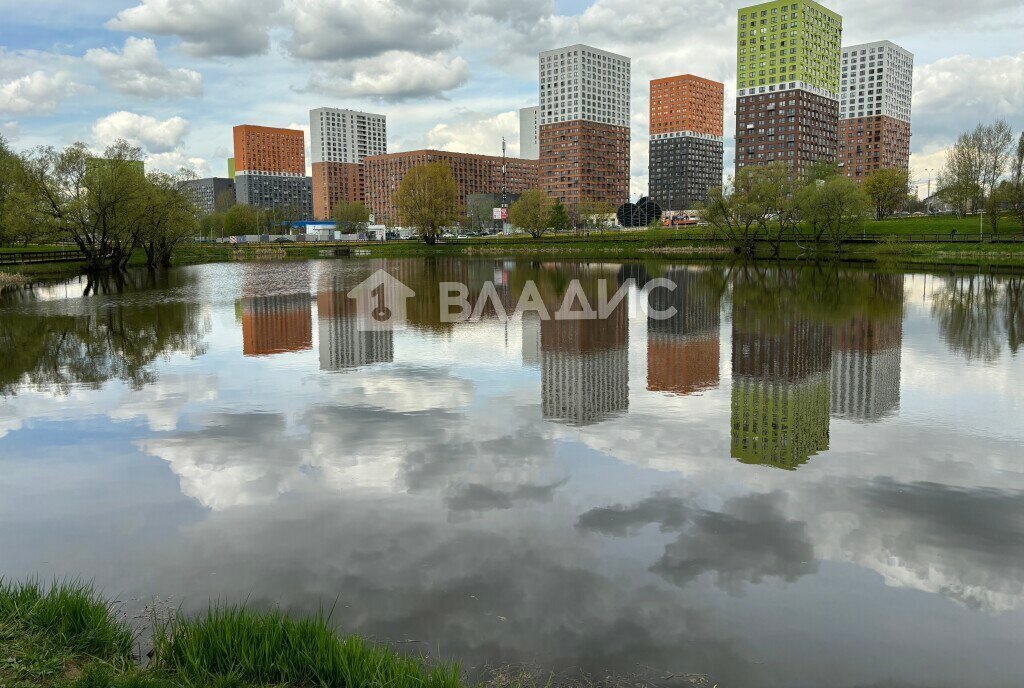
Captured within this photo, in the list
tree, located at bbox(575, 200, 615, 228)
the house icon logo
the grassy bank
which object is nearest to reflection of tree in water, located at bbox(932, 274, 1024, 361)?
the house icon logo

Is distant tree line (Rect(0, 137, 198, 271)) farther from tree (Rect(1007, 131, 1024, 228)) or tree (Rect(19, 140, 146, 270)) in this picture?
tree (Rect(1007, 131, 1024, 228))

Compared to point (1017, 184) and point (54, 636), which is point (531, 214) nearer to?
point (1017, 184)

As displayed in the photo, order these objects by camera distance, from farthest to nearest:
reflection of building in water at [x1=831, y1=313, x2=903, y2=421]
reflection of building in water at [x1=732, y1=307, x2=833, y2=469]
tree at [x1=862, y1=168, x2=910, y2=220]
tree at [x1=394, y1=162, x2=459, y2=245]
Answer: tree at [x1=394, y1=162, x2=459, y2=245] < tree at [x1=862, y1=168, x2=910, y2=220] < reflection of building in water at [x1=831, y1=313, x2=903, y2=421] < reflection of building in water at [x1=732, y1=307, x2=833, y2=469]

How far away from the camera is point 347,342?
22.3m

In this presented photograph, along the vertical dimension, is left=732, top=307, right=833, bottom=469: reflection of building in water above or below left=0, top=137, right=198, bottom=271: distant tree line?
below

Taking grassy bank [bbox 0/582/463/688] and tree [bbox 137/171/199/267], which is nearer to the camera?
grassy bank [bbox 0/582/463/688]

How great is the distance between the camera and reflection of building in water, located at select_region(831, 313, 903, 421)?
13.7 meters

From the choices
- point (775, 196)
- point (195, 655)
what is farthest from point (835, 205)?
point (195, 655)

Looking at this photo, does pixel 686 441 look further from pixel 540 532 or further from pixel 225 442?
pixel 225 442

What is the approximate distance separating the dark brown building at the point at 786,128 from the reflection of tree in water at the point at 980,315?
13734 cm

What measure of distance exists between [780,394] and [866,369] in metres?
3.91

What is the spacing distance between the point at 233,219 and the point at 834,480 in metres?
167

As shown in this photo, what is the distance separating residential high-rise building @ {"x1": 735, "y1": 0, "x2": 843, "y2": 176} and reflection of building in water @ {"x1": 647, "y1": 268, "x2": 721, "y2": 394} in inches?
5928

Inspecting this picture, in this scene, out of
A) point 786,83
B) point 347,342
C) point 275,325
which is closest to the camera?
point 347,342
